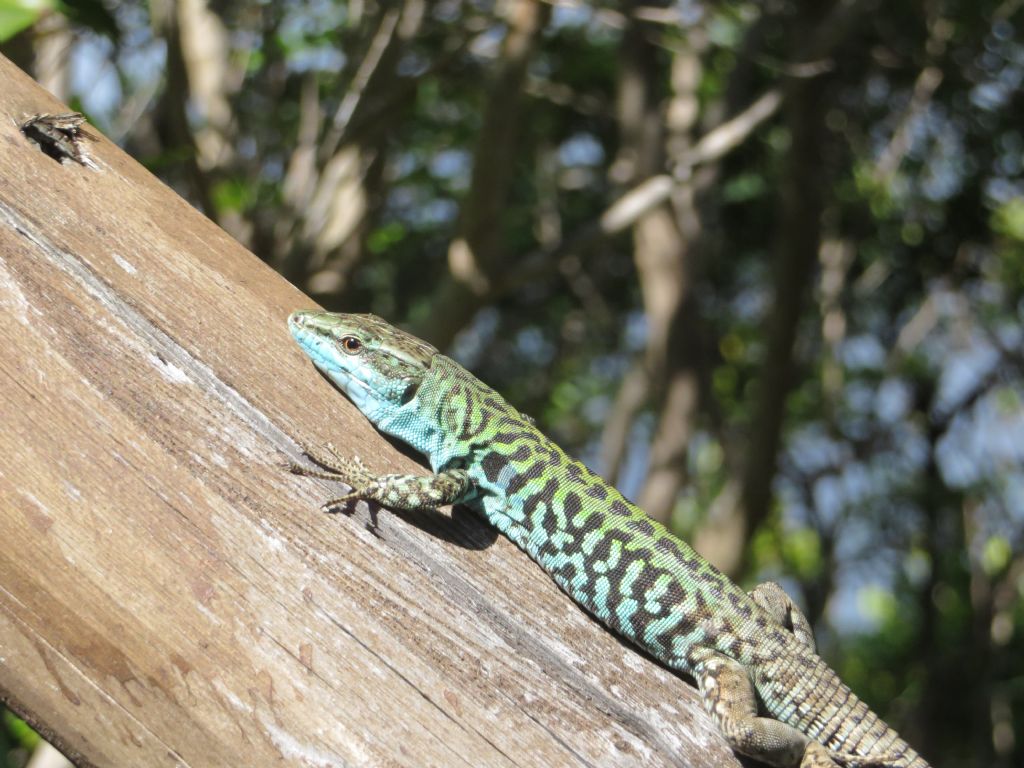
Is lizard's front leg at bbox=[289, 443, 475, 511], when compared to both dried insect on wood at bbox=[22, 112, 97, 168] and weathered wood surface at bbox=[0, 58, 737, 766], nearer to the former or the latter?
weathered wood surface at bbox=[0, 58, 737, 766]

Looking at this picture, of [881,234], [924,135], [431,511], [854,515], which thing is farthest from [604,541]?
[854,515]

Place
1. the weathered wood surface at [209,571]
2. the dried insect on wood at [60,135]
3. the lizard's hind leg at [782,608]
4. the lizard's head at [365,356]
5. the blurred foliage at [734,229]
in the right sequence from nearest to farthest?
the weathered wood surface at [209,571] → the dried insect on wood at [60,135] → the lizard's head at [365,356] → the lizard's hind leg at [782,608] → the blurred foliage at [734,229]

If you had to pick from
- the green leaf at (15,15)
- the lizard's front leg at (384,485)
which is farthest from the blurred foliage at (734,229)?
the lizard's front leg at (384,485)

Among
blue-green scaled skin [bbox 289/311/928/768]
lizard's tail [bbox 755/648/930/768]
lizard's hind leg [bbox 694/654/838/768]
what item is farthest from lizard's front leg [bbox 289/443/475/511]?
lizard's tail [bbox 755/648/930/768]

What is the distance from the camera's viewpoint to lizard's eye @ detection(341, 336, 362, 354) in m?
3.53

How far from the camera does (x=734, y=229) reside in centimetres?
1491

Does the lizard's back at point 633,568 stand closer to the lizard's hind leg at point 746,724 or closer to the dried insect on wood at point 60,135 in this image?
the lizard's hind leg at point 746,724

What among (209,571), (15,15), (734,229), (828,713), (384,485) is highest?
(734,229)

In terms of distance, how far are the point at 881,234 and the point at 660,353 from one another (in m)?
5.20

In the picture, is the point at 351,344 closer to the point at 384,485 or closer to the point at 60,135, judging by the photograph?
the point at 384,485

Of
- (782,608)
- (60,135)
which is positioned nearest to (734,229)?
(782,608)

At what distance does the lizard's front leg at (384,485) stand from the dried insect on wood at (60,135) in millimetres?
973

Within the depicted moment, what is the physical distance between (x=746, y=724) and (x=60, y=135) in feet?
7.39

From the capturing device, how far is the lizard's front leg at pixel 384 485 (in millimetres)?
2730
